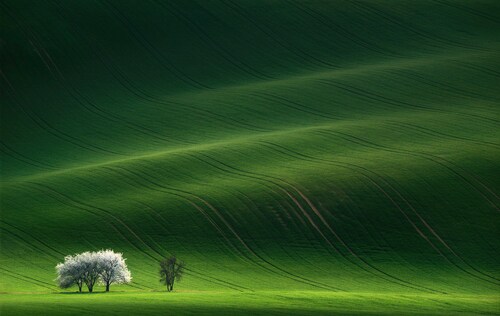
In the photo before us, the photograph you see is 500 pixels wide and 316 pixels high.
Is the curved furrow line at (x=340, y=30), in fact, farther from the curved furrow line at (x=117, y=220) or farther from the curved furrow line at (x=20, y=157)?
the curved furrow line at (x=117, y=220)

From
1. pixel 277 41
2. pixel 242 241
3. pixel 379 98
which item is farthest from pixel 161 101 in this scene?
pixel 242 241

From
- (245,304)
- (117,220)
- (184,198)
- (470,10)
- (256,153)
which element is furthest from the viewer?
(470,10)

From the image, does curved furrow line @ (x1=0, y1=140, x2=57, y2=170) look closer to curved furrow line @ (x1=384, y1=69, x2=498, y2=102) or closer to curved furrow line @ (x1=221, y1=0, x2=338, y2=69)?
curved furrow line @ (x1=221, y1=0, x2=338, y2=69)

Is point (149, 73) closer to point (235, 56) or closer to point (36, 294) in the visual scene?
point (235, 56)

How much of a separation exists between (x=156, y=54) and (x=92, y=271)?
4230cm

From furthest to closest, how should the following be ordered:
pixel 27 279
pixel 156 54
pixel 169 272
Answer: pixel 156 54 < pixel 27 279 < pixel 169 272

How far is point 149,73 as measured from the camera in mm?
76562

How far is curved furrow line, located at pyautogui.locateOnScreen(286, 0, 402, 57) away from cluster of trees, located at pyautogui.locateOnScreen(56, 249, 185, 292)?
142 ft

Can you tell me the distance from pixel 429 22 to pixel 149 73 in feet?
91.2

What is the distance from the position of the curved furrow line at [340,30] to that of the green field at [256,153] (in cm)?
22

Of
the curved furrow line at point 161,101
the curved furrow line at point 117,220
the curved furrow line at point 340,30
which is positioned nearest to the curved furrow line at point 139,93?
the curved furrow line at point 161,101

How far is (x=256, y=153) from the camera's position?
57500mm

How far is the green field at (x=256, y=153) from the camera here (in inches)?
1709

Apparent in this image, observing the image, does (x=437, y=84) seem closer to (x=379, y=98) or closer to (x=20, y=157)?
(x=379, y=98)
